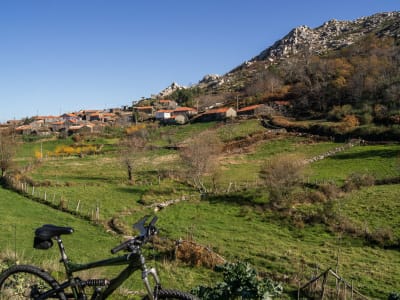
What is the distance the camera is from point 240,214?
32.2 m

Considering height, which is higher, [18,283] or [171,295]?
[171,295]

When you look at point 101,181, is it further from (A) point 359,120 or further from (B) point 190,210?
(A) point 359,120

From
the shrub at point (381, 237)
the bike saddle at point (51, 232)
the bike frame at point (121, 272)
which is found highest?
the bike saddle at point (51, 232)

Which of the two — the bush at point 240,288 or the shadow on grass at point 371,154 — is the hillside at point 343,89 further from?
the bush at point 240,288

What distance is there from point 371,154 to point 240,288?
4799 cm

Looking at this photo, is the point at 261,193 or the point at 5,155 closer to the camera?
the point at 261,193

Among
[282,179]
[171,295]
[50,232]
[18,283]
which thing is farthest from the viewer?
[282,179]

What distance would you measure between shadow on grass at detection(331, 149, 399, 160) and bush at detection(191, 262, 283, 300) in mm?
45874

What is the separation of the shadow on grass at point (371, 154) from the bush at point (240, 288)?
151 feet

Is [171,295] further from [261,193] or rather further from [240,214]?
[261,193]

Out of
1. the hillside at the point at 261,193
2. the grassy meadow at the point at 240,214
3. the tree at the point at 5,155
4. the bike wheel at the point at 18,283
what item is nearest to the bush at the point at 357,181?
the hillside at the point at 261,193

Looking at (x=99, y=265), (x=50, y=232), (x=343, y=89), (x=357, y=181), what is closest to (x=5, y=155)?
(x=357, y=181)

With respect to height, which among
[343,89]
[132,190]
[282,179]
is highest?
[343,89]

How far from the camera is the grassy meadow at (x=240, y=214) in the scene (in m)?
20.6
